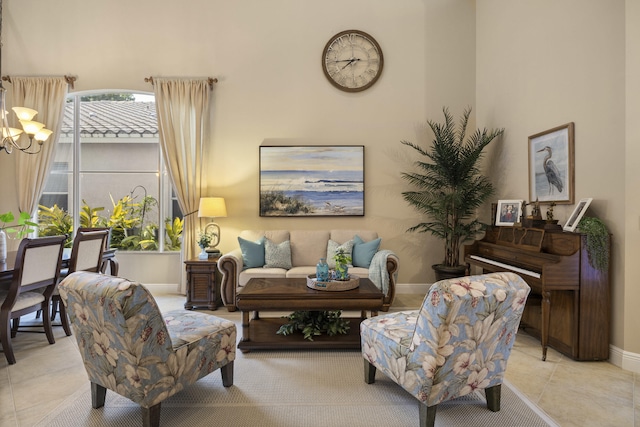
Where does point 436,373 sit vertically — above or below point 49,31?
below

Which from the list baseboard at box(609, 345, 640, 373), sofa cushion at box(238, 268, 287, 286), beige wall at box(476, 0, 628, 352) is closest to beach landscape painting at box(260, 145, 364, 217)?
sofa cushion at box(238, 268, 287, 286)

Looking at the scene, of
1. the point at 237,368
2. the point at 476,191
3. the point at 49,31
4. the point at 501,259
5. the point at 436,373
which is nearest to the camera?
the point at 436,373

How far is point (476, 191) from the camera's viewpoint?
4.70 metres

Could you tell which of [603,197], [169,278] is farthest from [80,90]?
[603,197]

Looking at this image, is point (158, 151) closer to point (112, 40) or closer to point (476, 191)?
point (112, 40)

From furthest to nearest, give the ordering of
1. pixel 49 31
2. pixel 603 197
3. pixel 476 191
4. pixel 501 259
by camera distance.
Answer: pixel 49 31
pixel 476 191
pixel 501 259
pixel 603 197

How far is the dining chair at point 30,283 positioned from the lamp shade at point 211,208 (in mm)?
1710

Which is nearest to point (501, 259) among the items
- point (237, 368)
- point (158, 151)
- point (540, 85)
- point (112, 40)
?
point (540, 85)

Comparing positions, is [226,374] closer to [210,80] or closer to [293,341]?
[293,341]

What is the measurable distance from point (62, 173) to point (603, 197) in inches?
261

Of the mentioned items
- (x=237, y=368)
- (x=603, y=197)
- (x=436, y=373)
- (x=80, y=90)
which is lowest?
(x=237, y=368)

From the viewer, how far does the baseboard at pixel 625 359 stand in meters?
2.69

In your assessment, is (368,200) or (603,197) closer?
(603,197)

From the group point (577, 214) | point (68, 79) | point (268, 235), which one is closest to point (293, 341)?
point (268, 235)
